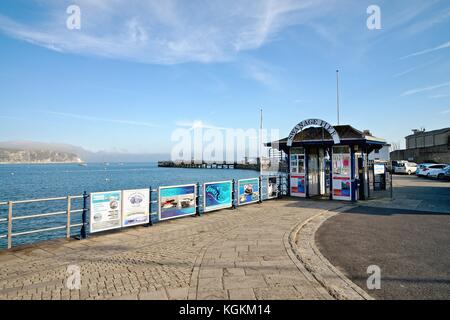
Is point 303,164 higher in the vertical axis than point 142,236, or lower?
higher

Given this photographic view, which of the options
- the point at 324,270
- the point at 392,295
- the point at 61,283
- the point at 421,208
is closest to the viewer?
the point at 392,295

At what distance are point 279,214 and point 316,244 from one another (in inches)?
156

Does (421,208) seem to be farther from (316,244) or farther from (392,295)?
(392,295)

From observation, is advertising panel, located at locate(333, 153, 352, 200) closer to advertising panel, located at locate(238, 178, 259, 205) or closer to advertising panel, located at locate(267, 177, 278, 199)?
advertising panel, located at locate(267, 177, 278, 199)

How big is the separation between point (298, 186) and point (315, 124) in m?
3.84

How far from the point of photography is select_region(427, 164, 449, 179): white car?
30497 mm

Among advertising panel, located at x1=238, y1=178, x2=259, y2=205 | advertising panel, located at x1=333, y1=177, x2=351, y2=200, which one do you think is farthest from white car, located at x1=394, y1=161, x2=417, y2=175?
advertising panel, located at x1=238, y1=178, x2=259, y2=205

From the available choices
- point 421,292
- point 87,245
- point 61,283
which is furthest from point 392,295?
point 87,245

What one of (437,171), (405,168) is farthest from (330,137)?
(405,168)

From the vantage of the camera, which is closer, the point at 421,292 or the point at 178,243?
the point at 421,292

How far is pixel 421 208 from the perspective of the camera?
12508 mm

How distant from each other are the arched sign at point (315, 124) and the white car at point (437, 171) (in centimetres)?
2375
